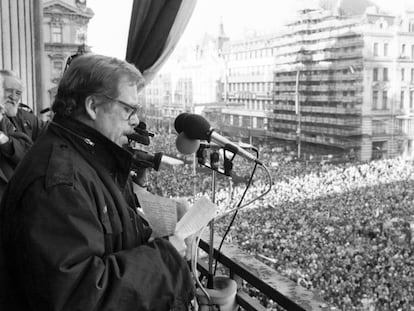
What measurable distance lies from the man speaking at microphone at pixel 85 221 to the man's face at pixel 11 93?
1413 millimetres

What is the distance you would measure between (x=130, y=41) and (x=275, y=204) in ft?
4.39

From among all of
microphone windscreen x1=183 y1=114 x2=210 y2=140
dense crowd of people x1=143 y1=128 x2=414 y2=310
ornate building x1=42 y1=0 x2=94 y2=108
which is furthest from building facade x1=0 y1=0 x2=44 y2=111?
microphone windscreen x1=183 y1=114 x2=210 y2=140

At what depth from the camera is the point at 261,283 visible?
4.18ft

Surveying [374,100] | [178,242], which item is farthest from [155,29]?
[178,242]

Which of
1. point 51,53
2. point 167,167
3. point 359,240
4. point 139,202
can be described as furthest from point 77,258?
point 51,53

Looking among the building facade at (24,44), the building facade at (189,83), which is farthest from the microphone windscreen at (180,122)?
the building facade at (24,44)

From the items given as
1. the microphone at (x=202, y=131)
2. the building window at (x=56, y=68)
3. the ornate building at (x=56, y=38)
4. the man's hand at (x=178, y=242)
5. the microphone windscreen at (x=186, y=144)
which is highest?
the ornate building at (x=56, y=38)

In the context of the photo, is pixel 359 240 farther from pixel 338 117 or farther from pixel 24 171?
pixel 24 171

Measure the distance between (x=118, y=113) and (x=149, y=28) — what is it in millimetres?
1676

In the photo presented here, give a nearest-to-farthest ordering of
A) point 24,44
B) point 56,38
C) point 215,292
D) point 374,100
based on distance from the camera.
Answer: point 215,292 → point 374,100 → point 24,44 → point 56,38

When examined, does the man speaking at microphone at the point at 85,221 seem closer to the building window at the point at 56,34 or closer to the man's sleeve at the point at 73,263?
the man's sleeve at the point at 73,263

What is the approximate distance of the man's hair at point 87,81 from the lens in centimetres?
84

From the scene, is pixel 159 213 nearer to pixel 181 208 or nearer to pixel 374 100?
pixel 181 208

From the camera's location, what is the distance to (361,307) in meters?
2.35
